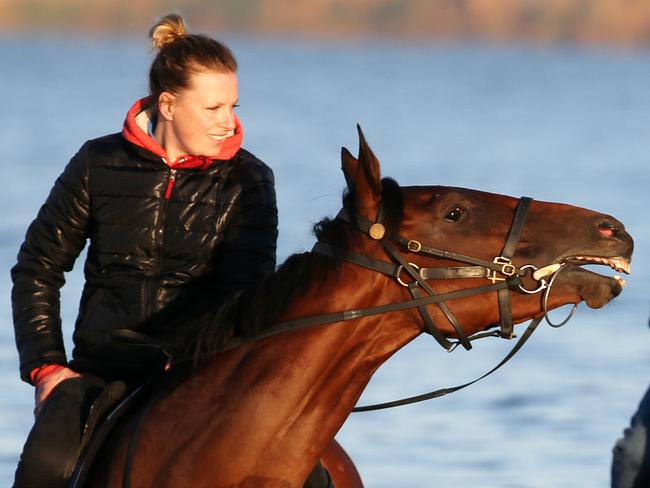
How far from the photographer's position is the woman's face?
5.70 m

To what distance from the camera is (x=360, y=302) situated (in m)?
5.23

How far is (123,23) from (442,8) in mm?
10961

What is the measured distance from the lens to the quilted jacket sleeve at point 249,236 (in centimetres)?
576

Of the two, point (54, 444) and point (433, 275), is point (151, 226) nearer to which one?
point (54, 444)

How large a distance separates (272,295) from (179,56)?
2.96ft

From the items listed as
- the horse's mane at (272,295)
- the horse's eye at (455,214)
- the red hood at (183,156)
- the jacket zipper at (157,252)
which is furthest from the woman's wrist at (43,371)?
the horse's eye at (455,214)

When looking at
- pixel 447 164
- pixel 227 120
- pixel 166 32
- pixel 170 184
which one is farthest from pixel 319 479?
→ pixel 447 164

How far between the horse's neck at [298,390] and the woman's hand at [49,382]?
20.9 inches

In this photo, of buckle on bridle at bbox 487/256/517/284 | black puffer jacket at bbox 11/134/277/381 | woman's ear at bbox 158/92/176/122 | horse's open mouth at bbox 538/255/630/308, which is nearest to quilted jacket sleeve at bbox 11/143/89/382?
black puffer jacket at bbox 11/134/277/381

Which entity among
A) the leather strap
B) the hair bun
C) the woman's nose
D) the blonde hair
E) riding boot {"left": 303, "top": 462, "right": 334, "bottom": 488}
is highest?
the hair bun

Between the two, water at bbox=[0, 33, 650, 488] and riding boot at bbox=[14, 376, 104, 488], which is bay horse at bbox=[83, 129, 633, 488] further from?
water at bbox=[0, 33, 650, 488]

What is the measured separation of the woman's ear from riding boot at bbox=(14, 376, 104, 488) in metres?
0.91

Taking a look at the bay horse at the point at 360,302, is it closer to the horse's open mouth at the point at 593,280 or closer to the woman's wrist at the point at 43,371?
the horse's open mouth at the point at 593,280

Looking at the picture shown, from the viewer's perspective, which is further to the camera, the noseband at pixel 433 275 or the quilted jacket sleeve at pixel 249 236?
the quilted jacket sleeve at pixel 249 236
